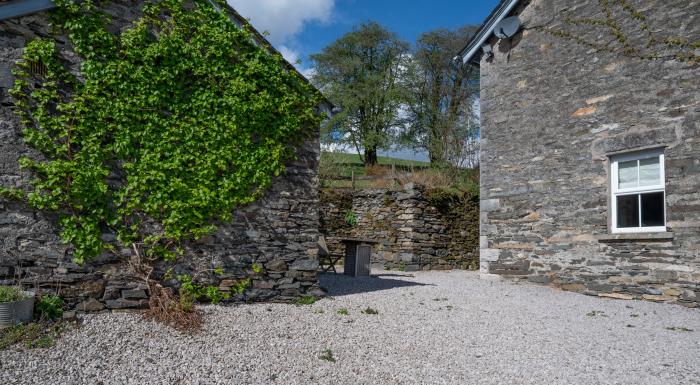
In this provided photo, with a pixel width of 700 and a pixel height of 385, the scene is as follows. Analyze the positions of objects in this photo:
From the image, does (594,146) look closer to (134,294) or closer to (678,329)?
(678,329)

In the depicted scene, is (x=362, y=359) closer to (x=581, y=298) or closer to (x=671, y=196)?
(x=581, y=298)

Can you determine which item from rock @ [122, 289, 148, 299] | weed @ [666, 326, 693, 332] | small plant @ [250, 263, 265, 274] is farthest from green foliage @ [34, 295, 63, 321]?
weed @ [666, 326, 693, 332]

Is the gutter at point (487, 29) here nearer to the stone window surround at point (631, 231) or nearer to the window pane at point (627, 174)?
A: the stone window surround at point (631, 231)

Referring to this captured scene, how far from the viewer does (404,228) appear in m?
13.1

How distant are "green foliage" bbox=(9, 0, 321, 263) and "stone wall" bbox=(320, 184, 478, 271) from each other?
652 cm

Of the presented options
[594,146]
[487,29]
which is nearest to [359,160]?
[487,29]

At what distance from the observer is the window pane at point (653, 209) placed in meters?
7.75

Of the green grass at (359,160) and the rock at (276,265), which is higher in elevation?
the green grass at (359,160)

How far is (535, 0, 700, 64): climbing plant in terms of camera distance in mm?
7637

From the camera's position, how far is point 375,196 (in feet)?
45.2

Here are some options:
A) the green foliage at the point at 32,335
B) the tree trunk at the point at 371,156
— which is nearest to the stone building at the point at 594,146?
the green foliage at the point at 32,335

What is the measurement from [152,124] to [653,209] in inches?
299

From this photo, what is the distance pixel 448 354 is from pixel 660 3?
686 cm

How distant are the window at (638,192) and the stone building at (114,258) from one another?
5104 mm
